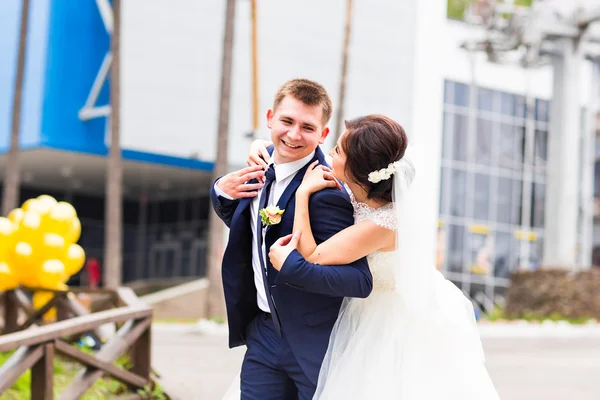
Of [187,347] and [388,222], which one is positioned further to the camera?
[187,347]

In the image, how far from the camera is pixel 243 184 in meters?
3.61

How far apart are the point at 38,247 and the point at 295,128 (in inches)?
339

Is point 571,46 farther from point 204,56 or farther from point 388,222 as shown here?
point 388,222

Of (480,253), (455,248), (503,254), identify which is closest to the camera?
(455,248)

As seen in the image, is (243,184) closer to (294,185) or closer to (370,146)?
(294,185)

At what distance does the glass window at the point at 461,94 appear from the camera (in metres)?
33.4

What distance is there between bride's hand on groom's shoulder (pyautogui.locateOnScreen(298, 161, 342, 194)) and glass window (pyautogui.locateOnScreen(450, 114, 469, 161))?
30.2 meters

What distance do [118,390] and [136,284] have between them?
27419mm

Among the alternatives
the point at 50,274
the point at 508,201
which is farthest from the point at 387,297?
the point at 508,201

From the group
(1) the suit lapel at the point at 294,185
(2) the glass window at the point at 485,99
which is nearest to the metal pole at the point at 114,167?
(2) the glass window at the point at 485,99

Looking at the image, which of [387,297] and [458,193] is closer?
[387,297]

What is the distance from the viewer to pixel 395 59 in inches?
1246

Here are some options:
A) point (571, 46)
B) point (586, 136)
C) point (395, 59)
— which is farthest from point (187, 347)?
point (586, 136)

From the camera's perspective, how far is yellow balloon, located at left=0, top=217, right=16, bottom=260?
1134cm
